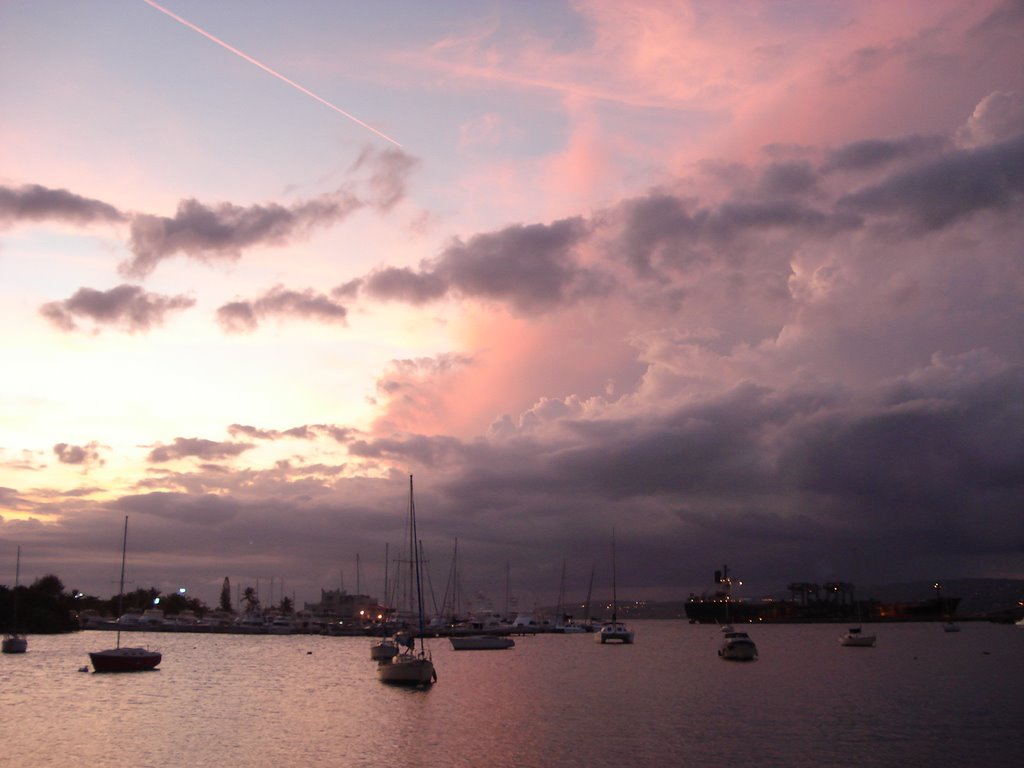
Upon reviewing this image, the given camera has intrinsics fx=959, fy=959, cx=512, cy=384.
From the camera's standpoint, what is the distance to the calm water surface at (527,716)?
52875mm

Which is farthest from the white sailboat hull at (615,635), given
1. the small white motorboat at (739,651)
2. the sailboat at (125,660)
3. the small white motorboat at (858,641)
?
the sailboat at (125,660)

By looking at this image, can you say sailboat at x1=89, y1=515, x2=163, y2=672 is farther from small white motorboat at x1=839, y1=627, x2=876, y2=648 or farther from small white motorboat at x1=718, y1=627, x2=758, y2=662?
small white motorboat at x1=839, y1=627, x2=876, y2=648

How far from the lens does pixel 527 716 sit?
70.1m

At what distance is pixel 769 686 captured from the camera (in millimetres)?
92062

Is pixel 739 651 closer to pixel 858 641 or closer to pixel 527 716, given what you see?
pixel 858 641

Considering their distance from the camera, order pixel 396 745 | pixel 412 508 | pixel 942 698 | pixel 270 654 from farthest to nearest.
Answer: pixel 270 654
pixel 412 508
pixel 942 698
pixel 396 745

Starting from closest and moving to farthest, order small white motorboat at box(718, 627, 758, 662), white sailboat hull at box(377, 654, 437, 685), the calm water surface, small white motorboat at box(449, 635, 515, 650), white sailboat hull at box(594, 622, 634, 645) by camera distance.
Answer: the calm water surface
white sailboat hull at box(377, 654, 437, 685)
small white motorboat at box(718, 627, 758, 662)
small white motorboat at box(449, 635, 515, 650)
white sailboat hull at box(594, 622, 634, 645)

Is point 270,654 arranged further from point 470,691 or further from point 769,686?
point 769,686

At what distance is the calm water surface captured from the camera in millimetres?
52875

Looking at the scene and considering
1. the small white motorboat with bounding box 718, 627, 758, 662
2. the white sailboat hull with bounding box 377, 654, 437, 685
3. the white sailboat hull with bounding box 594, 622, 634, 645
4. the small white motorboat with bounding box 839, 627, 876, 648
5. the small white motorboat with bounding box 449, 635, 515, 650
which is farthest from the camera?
the white sailboat hull with bounding box 594, 622, 634, 645

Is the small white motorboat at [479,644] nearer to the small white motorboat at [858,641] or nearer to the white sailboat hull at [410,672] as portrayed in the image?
the small white motorboat at [858,641]

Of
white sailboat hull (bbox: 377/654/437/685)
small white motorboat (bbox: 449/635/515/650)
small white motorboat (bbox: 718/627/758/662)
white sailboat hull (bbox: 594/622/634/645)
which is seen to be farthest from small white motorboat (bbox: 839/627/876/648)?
white sailboat hull (bbox: 377/654/437/685)

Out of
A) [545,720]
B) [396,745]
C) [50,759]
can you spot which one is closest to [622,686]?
→ [545,720]

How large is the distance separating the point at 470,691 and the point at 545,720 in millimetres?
24112
